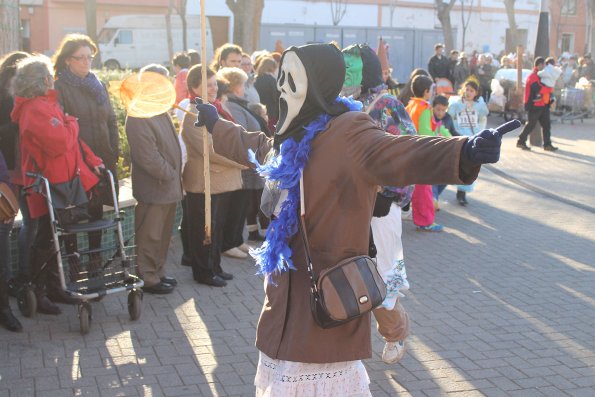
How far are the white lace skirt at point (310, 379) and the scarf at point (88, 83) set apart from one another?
12.7ft

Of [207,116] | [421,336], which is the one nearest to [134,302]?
[421,336]

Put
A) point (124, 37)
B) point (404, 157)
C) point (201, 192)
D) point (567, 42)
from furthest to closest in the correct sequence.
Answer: point (567, 42) → point (124, 37) → point (201, 192) → point (404, 157)

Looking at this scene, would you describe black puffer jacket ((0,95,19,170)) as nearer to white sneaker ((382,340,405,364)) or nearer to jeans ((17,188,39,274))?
jeans ((17,188,39,274))

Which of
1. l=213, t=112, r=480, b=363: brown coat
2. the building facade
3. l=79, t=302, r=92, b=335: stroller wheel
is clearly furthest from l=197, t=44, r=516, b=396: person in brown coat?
the building facade

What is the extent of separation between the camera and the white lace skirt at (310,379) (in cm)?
338

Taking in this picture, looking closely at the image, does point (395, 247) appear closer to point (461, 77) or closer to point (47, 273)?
point (47, 273)

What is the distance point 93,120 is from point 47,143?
35.2 inches

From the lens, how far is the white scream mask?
3387 mm

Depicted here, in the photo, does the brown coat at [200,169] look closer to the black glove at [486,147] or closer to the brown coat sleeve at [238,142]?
the brown coat sleeve at [238,142]

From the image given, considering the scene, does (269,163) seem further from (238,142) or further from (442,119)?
(442,119)

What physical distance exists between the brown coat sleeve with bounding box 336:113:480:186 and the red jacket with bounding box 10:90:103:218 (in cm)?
338

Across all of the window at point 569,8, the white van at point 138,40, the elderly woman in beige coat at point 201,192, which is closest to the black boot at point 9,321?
the elderly woman in beige coat at point 201,192

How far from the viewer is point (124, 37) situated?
1474 inches

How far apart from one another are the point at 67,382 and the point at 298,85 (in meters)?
2.73
